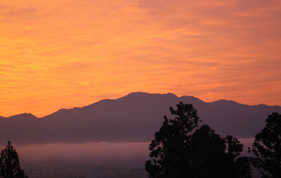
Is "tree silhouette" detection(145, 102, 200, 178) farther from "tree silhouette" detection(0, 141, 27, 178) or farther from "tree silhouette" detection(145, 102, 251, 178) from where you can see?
"tree silhouette" detection(0, 141, 27, 178)

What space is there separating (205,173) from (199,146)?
4.21 m

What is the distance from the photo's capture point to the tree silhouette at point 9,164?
2510 inches

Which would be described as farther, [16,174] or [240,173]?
[16,174]

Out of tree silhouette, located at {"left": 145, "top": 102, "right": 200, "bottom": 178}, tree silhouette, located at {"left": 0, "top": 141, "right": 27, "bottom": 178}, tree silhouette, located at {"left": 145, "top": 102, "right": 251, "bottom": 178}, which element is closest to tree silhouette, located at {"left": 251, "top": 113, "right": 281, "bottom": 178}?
tree silhouette, located at {"left": 145, "top": 102, "right": 251, "bottom": 178}

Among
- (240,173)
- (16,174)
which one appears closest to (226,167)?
(240,173)

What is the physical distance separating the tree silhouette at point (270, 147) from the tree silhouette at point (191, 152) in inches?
141

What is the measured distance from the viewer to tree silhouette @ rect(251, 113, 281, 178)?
50156mm

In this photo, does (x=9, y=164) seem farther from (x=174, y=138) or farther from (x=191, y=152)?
(x=191, y=152)

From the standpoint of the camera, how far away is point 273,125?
2000 inches

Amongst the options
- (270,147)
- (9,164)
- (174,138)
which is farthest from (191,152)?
(9,164)

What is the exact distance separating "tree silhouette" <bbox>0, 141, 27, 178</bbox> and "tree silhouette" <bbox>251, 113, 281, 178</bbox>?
1324 inches

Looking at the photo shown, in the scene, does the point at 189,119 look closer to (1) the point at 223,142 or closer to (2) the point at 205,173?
(1) the point at 223,142

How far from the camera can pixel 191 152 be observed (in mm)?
53250

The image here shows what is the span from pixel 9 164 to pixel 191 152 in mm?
27711
